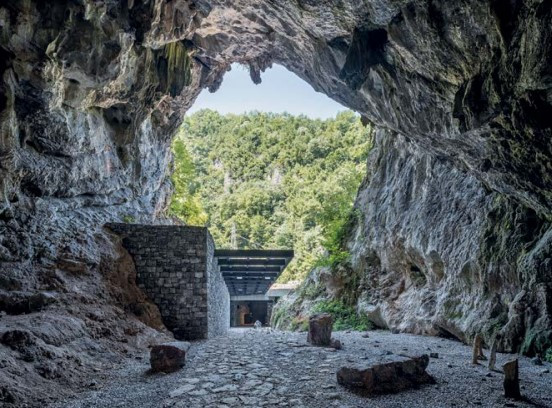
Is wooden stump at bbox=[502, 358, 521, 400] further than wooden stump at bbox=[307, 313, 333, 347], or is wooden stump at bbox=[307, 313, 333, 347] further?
wooden stump at bbox=[307, 313, 333, 347]

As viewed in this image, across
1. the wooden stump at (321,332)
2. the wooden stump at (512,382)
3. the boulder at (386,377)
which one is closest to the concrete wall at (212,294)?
the wooden stump at (321,332)

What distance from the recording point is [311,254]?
30203 millimetres

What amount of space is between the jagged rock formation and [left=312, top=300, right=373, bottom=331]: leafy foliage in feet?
4.92

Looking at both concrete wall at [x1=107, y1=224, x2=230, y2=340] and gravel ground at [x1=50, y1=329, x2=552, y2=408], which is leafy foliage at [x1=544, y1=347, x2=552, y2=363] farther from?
concrete wall at [x1=107, y1=224, x2=230, y2=340]

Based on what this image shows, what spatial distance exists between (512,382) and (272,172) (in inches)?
1422

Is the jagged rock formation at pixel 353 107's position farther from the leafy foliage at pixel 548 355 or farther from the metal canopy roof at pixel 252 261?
the metal canopy roof at pixel 252 261

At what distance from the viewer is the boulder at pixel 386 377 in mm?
3787

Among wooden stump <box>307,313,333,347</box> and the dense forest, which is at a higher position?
the dense forest

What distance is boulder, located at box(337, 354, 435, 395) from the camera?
379 centimetres

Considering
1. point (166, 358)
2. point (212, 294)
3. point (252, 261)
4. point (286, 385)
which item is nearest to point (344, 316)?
point (252, 261)

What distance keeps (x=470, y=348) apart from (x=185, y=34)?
9987 millimetres

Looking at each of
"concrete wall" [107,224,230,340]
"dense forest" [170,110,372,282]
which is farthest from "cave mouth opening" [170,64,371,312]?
"concrete wall" [107,224,230,340]

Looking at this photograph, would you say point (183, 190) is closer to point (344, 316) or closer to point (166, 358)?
point (344, 316)

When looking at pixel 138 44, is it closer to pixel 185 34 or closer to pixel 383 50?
pixel 185 34
